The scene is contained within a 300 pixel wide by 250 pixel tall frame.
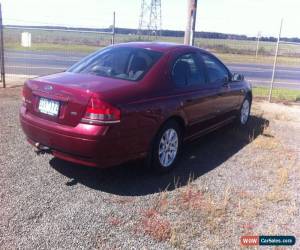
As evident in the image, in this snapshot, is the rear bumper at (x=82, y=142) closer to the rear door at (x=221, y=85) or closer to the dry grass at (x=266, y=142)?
the rear door at (x=221, y=85)

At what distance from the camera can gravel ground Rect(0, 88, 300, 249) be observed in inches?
137

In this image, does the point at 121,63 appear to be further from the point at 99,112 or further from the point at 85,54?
the point at 85,54

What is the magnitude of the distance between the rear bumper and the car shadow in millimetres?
471

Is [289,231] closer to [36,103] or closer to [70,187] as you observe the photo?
[70,187]

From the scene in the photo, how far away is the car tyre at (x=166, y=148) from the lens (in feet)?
15.6

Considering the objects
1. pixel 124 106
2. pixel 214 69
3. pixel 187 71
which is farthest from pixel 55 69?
pixel 124 106

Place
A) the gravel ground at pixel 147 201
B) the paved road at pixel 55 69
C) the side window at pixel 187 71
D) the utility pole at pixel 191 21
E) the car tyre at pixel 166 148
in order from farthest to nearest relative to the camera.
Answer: the paved road at pixel 55 69
the utility pole at pixel 191 21
the side window at pixel 187 71
the car tyre at pixel 166 148
the gravel ground at pixel 147 201

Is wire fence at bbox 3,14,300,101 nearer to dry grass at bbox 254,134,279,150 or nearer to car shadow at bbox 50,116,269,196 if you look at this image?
dry grass at bbox 254,134,279,150

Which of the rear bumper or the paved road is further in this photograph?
the paved road

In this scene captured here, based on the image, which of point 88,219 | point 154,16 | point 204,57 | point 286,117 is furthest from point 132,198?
point 154,16

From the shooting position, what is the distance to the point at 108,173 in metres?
4.95

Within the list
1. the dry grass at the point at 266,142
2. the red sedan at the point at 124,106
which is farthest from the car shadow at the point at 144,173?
the dry grass at the point at 266,142

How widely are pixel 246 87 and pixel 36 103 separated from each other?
4644 mm

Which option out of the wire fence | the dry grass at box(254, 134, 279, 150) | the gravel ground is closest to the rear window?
the gravel ground
